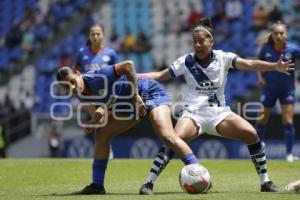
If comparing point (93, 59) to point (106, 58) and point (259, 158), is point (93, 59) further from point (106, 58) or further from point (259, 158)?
point (259, 158)

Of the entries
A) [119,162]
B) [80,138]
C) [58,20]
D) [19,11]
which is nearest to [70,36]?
[58,20]

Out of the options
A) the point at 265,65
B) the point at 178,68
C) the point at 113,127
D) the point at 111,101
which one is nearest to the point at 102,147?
the point at 113,127

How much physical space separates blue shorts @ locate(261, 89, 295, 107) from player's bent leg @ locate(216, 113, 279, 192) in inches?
241

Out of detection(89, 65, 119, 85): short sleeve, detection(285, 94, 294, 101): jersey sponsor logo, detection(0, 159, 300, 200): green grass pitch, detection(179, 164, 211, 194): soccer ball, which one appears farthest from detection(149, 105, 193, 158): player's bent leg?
detection(285, 94, 294, 101): jersey sponsor logo

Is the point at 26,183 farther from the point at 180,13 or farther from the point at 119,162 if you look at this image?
the point at 180,13

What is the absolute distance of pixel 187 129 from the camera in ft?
35.2

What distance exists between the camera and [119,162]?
16953 millimetres

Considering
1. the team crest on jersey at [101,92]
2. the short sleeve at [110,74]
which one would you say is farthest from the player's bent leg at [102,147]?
the short sleeve at [110,74]

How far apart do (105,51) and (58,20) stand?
18.1 meters

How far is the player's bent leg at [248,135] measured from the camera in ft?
34.8

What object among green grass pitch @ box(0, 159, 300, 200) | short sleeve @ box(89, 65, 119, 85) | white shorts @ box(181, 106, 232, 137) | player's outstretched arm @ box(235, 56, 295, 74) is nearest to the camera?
player's outstretched arm @ box(235, 56, 295, 74)

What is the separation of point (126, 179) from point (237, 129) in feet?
11.0

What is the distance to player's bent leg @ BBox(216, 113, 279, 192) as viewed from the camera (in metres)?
10.6

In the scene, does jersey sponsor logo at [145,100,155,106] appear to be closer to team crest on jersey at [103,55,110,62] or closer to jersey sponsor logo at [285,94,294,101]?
team crest on jersey at [103,55,110,62]
